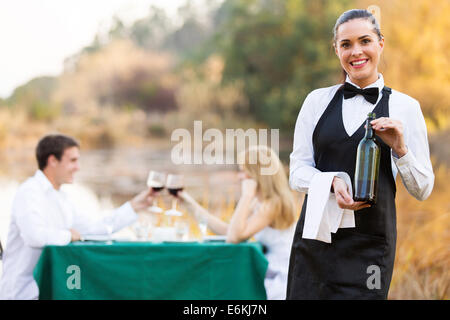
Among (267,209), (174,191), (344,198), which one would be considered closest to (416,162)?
(344,198)

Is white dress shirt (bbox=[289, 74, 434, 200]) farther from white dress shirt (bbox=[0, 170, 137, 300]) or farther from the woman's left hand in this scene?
white dress shirt (bbox=[0, 170, 137, 300])

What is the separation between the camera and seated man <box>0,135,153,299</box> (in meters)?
2.68

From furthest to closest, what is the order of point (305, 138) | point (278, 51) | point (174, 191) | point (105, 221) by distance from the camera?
point (278, 51), point (105, 221), point (174, 191), point (305, 138)

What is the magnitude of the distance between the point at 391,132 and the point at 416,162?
0.40 feet

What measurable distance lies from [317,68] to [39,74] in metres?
4.65

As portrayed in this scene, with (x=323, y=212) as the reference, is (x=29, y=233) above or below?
below

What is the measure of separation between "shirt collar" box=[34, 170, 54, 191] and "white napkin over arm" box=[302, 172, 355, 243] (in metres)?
1.83

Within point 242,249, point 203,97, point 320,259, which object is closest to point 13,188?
point 203,97

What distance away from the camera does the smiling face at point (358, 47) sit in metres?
1.52

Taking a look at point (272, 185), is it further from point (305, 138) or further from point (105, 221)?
point (305, 138)

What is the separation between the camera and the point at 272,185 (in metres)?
2.88

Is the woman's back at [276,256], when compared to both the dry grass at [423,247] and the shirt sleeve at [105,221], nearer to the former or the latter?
the shirt sleeve at [105,221]

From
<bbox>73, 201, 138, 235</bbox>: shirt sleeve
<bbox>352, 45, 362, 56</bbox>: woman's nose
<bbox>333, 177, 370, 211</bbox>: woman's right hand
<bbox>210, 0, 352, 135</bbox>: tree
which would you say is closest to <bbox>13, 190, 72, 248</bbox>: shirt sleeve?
<bbox>73, 201, 138, 235</bbox>: shirt sleeve

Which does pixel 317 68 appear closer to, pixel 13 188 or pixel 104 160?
pixel 104 160
